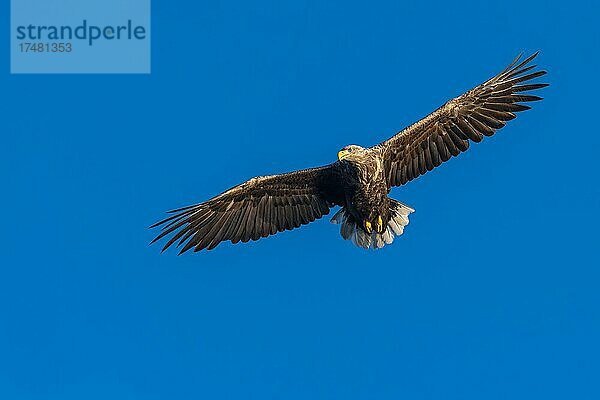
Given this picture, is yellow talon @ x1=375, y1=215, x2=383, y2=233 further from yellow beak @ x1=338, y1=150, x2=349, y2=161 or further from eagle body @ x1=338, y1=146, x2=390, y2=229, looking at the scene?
yellow beak @ x1=338, y1=150, x2=349, y2=161

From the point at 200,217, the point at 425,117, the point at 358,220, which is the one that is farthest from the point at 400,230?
the point at 200,217

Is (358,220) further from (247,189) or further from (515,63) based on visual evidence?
(515,63)

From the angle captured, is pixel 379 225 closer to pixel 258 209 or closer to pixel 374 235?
pixel 374 235

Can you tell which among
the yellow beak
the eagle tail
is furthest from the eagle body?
the eagle tail

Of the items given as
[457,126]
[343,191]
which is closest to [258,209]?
[343,191]

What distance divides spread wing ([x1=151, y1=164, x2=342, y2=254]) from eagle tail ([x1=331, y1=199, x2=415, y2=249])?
0.98ft

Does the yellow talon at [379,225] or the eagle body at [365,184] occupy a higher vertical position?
the eagle body at [365,184]

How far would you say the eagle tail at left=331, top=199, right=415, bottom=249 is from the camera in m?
15.1

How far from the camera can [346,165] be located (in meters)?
14.1

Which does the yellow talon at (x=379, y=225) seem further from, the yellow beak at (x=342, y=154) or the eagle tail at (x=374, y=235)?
the yellow beak at (x=342, y=154)

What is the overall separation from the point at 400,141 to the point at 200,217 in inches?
127

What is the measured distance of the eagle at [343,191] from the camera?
14.7 metres

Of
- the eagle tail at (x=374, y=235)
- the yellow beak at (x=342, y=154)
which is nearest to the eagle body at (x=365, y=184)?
the yellow beak at (x=342, y=154)

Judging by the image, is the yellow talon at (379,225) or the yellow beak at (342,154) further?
the yellow talon at (379,225)
